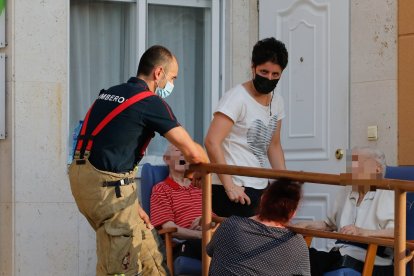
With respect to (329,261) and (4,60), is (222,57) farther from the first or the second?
(329,261)

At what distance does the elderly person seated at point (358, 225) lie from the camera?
226 inches

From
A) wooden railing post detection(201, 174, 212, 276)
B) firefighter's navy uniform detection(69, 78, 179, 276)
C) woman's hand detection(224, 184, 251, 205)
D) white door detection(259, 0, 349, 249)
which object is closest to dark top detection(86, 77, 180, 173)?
firefighter's navy uniform detection(69, 78, 179, 276)

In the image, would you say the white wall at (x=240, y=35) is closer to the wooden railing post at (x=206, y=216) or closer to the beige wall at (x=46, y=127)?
the beige wall at (x=46, y=127)

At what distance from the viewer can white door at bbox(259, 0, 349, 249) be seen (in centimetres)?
737

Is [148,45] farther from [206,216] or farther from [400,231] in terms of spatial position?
[400,231]

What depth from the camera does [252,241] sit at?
14.1 feet

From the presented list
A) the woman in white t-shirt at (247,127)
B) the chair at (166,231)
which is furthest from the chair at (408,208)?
the chair at (166,231)

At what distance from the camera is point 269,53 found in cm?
586

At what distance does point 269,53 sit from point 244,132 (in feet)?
1.57

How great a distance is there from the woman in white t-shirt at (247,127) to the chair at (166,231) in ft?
1.79

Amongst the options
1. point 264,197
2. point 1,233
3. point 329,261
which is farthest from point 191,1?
point 264,197

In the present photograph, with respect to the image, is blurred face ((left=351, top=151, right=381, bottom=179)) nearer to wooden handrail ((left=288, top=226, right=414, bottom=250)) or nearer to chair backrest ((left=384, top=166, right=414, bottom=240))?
wooden handrail ((left=288, top=226, right=414, bottom=250))

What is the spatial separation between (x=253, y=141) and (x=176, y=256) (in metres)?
1.02

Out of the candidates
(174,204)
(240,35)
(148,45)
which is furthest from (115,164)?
(240,35)
